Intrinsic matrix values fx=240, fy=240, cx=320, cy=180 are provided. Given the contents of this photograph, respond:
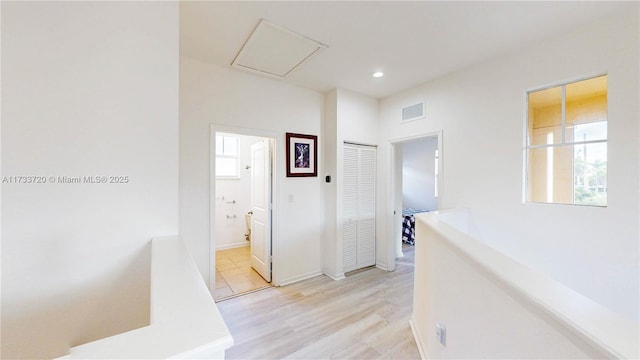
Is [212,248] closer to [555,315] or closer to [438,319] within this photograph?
[438,319]

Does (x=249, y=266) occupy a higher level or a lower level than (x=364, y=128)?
lower

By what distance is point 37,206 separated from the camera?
3.75 feet

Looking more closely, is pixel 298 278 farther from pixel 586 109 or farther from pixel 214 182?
pixel 586 109

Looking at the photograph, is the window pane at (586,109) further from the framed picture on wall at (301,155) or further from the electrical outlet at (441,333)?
the framed picture on wall at (301,155)

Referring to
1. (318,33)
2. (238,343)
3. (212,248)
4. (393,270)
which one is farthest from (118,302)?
(393,270)

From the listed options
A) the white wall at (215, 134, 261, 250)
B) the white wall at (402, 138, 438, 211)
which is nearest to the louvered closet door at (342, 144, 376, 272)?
the white wall at (215, 134, 261, 250)

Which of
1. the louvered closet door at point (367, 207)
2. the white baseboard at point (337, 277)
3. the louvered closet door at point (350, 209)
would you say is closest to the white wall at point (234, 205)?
the louvered closet door at point (350, 209)

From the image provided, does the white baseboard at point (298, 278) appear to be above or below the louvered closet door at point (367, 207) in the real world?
below

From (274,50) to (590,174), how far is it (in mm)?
3172

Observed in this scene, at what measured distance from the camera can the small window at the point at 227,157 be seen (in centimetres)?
488

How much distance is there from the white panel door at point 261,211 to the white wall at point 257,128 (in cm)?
14

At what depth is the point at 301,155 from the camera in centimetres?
339

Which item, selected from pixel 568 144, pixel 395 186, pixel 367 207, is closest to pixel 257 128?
pixel 367 207

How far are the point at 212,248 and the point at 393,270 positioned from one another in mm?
2595
